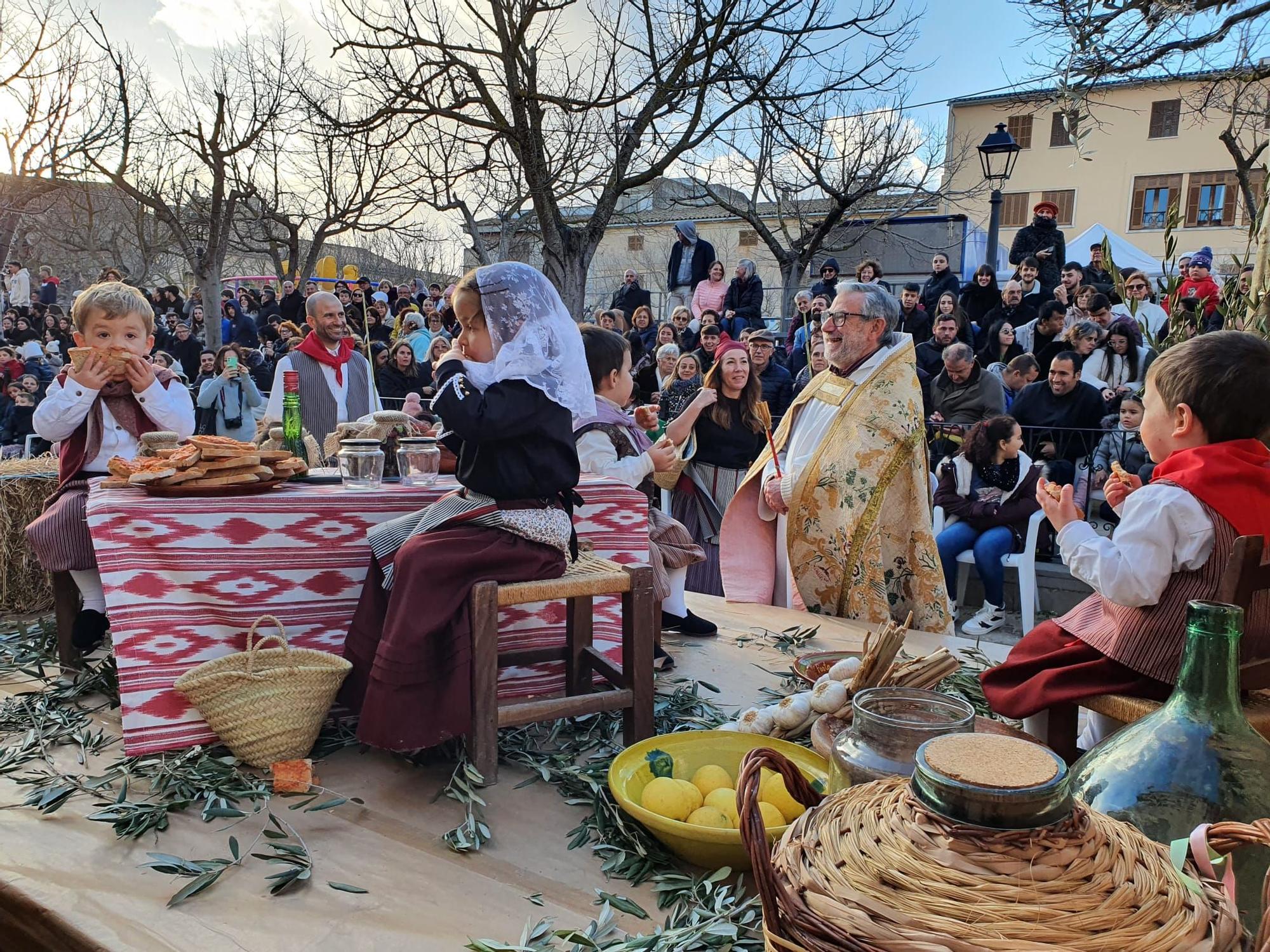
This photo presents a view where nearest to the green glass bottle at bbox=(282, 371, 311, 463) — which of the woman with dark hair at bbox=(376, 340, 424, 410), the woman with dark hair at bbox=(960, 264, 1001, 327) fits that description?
the woman with dark hair at bbox=(376, 340, 424, 410)

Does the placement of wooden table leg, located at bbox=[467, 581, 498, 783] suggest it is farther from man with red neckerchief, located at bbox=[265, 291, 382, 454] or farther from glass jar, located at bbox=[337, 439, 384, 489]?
man with red neckerchief, located at bbox=[265, 291, 382, 454]

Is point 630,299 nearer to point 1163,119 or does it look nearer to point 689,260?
point 689,260

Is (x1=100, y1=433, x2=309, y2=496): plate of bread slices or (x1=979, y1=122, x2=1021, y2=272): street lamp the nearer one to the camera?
(x1=100, y1=433, x2=309, y2=496): plate of bread slices

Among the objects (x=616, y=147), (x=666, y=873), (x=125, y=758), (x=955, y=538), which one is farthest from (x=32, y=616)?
(x=616, y=147)

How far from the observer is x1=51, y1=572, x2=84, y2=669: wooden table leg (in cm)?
382

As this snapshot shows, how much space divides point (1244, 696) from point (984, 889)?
194 cm

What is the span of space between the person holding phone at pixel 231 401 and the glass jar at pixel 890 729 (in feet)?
31.1

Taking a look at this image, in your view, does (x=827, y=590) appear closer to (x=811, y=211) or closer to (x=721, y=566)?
(x=721, y=566)

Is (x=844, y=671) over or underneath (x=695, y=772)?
over

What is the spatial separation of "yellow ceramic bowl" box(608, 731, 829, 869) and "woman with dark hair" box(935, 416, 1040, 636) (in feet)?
13.7

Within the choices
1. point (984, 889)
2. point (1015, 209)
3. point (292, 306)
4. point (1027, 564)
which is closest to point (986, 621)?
point (1027, 564)

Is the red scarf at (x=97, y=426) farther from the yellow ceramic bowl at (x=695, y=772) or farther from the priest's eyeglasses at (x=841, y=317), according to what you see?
the priest's eyeglasses at (x=841, y=317)

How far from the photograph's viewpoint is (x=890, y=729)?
1.72m

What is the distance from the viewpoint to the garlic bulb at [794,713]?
2.93 meters
